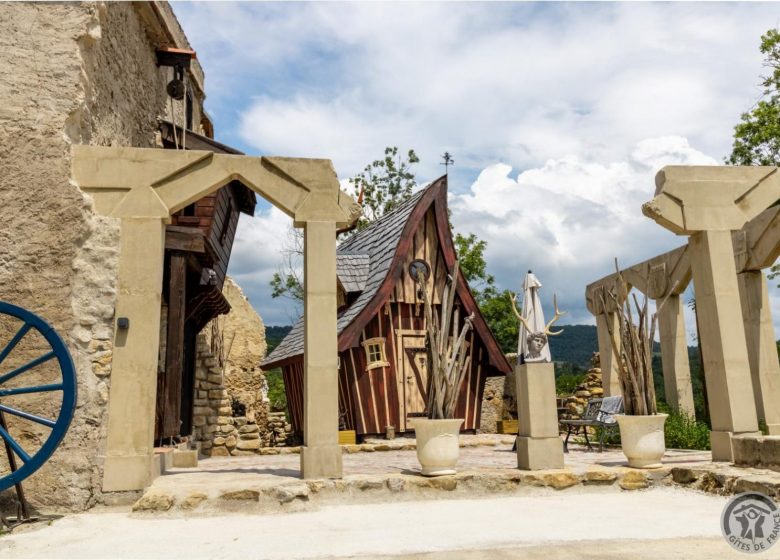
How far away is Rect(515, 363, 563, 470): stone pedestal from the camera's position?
21.8 ft

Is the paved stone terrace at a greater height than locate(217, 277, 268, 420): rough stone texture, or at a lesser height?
lesser

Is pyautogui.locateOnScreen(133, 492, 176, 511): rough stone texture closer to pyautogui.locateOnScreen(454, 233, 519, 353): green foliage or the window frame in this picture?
the window frame

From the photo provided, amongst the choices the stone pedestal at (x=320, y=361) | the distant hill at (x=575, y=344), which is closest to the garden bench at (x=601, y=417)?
the stone pedestal at (x=320, y=361)

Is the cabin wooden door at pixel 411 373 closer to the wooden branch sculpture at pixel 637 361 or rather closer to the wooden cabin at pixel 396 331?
the wooden cabin at pixel 396 331

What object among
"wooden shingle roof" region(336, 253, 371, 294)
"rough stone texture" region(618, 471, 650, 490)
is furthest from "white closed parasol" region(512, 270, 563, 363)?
"wooden shingle roof" region(336, 253, 371, 294)

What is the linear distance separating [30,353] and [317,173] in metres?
3.62

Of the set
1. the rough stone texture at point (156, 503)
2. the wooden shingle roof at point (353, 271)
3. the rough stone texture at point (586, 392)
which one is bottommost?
the rough stone texture at point (156, 503)

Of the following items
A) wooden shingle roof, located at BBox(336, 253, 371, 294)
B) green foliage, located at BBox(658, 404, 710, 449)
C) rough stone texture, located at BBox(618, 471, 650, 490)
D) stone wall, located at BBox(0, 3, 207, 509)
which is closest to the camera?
stone wall, located at BBox(0, 3, 207, 509)

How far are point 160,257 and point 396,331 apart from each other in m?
7.58

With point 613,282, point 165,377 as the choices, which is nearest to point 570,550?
point 165,377

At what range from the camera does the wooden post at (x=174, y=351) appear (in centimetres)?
907

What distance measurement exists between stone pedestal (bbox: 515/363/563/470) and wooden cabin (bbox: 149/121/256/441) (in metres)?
5.40

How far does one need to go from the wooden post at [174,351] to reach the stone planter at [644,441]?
6543 mm

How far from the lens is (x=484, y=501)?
19.8 feet
